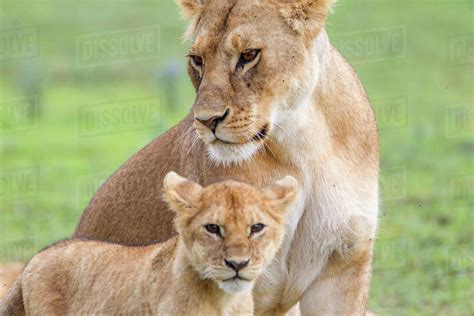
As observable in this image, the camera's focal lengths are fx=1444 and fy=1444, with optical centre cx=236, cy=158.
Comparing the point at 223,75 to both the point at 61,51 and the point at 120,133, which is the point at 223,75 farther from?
the point at 61,51

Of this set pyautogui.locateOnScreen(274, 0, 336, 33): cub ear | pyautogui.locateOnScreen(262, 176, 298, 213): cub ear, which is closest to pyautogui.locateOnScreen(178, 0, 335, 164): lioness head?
pyautogui.locateOnScreen(274, 0, 336, 33): cub ear

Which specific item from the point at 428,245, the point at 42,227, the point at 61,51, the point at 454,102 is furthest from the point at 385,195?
the point at 61,51

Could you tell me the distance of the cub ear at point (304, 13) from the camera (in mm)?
6520

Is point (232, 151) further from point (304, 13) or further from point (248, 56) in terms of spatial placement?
point (304, 13)

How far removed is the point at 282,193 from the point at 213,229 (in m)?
0.49

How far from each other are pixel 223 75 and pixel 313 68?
1.53 feet

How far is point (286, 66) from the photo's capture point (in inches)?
254

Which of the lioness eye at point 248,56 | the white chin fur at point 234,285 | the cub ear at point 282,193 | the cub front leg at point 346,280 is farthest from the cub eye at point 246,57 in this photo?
the white chin fur at point 234,285

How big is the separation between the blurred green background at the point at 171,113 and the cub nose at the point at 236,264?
3497 mm

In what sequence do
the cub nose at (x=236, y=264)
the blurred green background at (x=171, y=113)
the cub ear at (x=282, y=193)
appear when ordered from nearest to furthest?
the cub nose at (x=236, y=264) → the cub ear at (x=282, y=193) → the blurred green background at (x=171, y=113)

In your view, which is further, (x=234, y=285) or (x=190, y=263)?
(x=190, y=263)

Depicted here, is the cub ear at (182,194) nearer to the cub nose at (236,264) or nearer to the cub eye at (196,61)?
the cub nose at (236,264)

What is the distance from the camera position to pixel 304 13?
6543mm

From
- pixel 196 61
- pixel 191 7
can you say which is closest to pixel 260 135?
pixel 196 61
